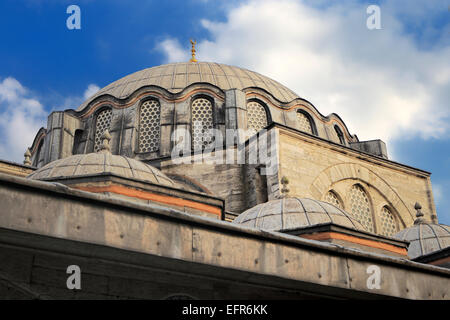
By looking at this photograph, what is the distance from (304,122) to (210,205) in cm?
942

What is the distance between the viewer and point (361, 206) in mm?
16172

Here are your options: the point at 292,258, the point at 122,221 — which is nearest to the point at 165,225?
the point at 122,221

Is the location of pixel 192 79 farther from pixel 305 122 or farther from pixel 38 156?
pixel 38 156

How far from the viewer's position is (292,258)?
476 cm

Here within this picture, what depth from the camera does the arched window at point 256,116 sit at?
18672 millimetres

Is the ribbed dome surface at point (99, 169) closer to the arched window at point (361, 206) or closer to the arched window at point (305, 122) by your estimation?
the arched window at point (361, 206)

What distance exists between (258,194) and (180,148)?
400 cm

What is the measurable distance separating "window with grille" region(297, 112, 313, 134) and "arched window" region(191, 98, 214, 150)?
313 cm

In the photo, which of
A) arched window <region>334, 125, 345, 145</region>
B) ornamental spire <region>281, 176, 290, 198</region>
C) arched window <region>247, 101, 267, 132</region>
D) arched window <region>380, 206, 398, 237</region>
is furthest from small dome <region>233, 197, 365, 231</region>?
arched window <region>334, 125, 345, 145</region>

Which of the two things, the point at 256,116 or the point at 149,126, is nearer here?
the point at 149,126

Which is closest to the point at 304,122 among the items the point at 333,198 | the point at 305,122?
the point at 305,122

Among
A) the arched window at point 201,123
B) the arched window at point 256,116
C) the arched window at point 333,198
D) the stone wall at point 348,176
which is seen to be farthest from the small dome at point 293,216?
the arched window at point 256,116

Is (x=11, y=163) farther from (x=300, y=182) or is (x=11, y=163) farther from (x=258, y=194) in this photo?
(x=300, y=182)

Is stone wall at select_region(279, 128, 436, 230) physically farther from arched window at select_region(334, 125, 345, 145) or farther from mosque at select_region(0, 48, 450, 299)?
arched window at select_region(334, 125, 345, 145)
